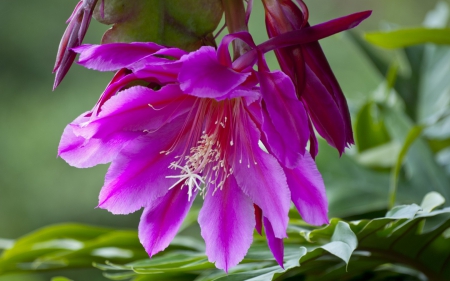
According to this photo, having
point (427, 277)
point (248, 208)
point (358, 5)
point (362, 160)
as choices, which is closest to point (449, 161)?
point (362, 160)

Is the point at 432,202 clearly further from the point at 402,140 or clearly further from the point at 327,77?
the point at 402,140

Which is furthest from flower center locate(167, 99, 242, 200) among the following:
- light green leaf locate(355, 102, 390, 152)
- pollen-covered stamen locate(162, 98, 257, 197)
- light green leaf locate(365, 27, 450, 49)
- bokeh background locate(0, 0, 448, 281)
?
bokeh background locate(0, 0, 448, 281)

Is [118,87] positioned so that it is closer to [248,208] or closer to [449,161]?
[248,208]

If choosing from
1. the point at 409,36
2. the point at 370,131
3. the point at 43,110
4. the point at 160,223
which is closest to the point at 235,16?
the point at 160,223

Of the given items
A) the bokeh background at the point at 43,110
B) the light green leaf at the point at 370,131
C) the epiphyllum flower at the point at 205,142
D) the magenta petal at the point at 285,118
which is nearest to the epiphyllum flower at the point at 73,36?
the epiphyllum flower at the point at 205,142

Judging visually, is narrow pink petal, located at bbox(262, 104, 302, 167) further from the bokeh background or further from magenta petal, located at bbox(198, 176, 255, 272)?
the bokeh background

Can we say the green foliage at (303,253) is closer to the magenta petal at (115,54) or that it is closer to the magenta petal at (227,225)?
the magenta petal at (227,225)
